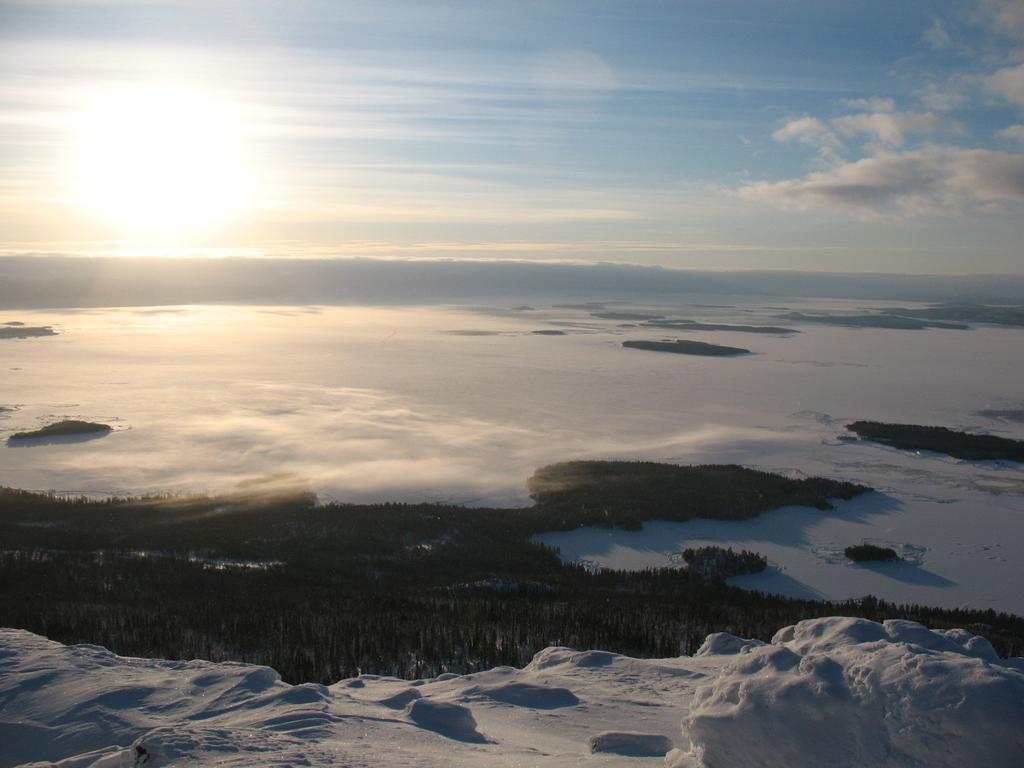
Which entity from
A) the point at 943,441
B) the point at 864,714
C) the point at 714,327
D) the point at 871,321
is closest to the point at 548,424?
the point at 943,441

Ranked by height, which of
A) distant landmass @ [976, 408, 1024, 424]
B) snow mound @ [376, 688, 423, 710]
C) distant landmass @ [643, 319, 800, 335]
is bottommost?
distant landmass @ [976, 408, 1024, 424]

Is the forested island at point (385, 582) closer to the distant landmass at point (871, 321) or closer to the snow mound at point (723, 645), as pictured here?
the snow mound at point (723, 645)

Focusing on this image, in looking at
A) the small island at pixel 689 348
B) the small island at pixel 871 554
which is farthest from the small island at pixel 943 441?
the small island at pixel 689 348

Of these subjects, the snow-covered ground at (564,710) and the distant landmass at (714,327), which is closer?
the snow-covered ground at (564,710)

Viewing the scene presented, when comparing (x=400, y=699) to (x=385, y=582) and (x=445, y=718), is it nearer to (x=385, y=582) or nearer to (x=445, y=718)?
(x=445, y=718)

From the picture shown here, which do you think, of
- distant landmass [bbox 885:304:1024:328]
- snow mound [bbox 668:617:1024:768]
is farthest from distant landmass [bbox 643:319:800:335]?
snow mound [bbox 668:617:1024:768]

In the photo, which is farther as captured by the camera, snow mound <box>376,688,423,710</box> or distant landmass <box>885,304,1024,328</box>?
distant landmass <box>885,304,1024,328</box>

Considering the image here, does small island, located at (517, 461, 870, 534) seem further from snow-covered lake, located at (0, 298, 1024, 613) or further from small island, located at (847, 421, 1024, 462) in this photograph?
small island, located at (847, 421, 1024, 462)
